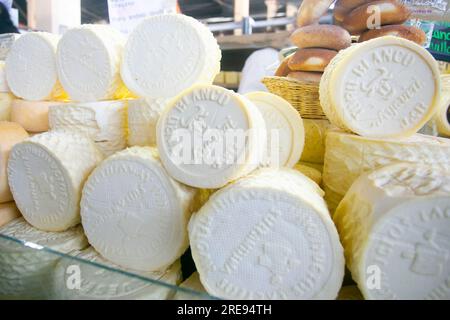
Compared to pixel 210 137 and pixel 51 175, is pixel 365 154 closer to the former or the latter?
pixel 210 137

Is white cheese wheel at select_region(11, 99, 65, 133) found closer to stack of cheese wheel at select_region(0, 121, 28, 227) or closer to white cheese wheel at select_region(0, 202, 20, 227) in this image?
stack of cheese wheel at select_region(0, 121, 28, 227)

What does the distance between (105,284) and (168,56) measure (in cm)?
78

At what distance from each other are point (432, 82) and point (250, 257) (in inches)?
30.9

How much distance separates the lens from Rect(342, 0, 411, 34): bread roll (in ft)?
5.62

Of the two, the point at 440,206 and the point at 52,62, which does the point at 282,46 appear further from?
the point at 440,206

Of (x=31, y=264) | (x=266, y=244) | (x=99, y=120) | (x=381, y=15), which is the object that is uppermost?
(x=381, y=15)

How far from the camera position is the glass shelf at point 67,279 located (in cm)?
84

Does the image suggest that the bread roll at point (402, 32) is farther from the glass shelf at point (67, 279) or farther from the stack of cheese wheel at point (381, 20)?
the glass shelf at point (67, 279)

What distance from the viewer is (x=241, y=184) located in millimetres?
887

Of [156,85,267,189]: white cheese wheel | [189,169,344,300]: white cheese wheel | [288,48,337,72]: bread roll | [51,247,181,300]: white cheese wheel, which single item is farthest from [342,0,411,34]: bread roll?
[51,247,181,300]: white cheese wheel

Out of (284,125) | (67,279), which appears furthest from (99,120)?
(284,125)

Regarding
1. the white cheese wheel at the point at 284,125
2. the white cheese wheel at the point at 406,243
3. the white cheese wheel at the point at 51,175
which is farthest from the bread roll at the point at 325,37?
Result: the white cheese wheel at the point at 51,175

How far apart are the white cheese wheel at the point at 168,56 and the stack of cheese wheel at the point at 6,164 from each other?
1.74 feet

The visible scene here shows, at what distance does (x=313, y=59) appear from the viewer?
Result: 5.56 ft
